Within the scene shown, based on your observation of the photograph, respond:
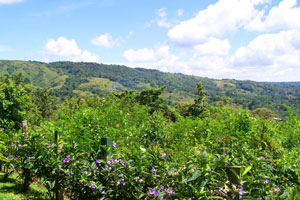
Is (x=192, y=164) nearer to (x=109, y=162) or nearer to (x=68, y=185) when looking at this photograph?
(x=109, y=162)

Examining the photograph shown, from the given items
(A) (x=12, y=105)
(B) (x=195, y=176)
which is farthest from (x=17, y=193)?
(B) (x=195, y=176)

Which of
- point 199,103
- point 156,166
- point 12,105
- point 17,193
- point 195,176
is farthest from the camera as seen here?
point 199,103

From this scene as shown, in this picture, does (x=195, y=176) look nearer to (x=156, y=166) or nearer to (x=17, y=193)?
(x=156, y=166)

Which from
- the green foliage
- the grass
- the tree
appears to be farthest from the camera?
the tree

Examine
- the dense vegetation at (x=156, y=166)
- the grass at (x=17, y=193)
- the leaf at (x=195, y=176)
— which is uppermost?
the leaf at (x=195, y=176)

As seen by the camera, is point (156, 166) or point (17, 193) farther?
point (17, 193)

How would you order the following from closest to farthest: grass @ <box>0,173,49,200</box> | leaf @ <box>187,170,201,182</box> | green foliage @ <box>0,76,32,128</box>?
leaf @ <box>187,170,201,182</box>, grass @ <box>0,173,49,200</box>, green foliage @ <box>0,76,32,128</box>

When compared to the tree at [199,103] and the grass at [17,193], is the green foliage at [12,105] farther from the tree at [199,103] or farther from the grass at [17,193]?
the tree at [199,103]

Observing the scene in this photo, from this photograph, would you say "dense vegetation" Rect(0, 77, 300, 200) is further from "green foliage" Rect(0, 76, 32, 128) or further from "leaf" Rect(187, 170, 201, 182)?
"green foliage" Rect(0, 76, 32, 128)

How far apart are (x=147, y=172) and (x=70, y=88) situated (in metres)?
158

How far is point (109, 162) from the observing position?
2.62m

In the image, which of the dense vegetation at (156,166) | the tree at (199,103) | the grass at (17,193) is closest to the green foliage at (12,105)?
the grass at (17,193)

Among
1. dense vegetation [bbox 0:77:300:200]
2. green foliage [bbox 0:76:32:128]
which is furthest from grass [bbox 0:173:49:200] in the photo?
green foliage [bbox 0:76:32:128]

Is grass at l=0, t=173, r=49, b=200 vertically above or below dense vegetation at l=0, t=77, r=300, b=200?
below
